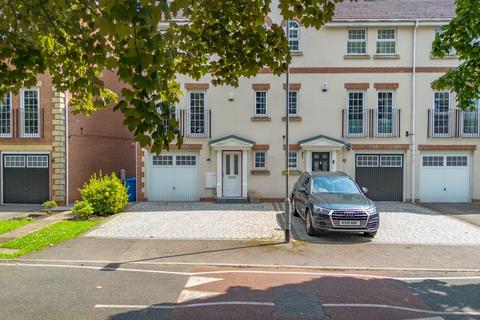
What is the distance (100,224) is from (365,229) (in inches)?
337

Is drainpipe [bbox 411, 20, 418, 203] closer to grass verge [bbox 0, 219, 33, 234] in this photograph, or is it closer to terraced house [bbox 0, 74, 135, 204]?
terraced house [bbox 0, 74, 135, 204]

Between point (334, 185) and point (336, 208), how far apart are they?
1949 millimetres

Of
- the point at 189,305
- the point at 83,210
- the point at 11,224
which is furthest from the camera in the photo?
the point at 83,210

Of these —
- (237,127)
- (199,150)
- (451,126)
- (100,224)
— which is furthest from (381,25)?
(100,224)

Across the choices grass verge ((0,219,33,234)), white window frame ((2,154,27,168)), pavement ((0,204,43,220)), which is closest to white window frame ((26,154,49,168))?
white window frame ((2,154,27,168))

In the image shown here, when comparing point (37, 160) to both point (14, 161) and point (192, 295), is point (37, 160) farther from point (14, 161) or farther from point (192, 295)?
point (192, 295)

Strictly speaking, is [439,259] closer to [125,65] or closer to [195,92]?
[125,65]

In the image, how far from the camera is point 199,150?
19.5m

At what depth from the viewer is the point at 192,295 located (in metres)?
6.78

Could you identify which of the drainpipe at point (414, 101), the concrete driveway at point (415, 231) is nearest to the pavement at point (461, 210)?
the concrete driveway at point (415, 231)

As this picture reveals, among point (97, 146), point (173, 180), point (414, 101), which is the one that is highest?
point (414, 101)

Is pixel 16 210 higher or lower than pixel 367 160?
lower

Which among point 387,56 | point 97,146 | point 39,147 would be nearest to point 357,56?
point 387,56

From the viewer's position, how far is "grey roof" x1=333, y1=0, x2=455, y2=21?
19.5 m
